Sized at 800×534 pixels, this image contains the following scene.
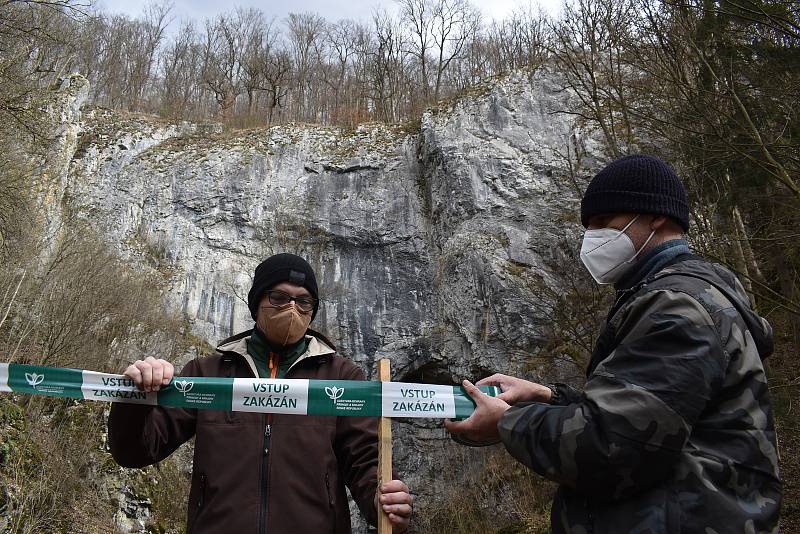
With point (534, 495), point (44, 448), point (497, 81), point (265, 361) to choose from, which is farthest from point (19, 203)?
point (497, 81)

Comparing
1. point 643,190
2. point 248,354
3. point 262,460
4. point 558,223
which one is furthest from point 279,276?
point 558,223

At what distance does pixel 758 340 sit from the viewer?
1.79 meters

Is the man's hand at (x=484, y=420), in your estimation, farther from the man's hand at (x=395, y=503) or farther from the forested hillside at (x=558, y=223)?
the forested hillside at (x=558, y=223)

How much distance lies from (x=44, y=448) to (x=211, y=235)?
44.2ft

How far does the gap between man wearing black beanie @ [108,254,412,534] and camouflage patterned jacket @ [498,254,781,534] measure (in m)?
1.06

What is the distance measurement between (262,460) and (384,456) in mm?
558

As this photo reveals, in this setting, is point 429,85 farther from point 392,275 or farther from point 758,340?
point 758,340

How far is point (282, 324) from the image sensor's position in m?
2.94

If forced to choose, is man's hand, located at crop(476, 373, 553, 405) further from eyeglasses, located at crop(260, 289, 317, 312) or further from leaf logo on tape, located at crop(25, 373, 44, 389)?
leaf logo on tape, located at crop(25, 373, 44, 389)

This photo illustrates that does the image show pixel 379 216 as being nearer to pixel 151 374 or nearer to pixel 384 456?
pixel 151 374

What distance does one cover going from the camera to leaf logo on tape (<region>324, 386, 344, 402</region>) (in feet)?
9.20

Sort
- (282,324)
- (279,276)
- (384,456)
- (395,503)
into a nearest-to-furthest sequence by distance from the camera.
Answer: (395,503) < (384,456) < (282,324) < (279,276)

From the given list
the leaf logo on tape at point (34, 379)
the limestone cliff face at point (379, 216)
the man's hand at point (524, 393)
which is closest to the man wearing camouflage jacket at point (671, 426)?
the man's hand at point (524, 393)

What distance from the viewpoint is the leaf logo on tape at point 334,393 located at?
2805mm
